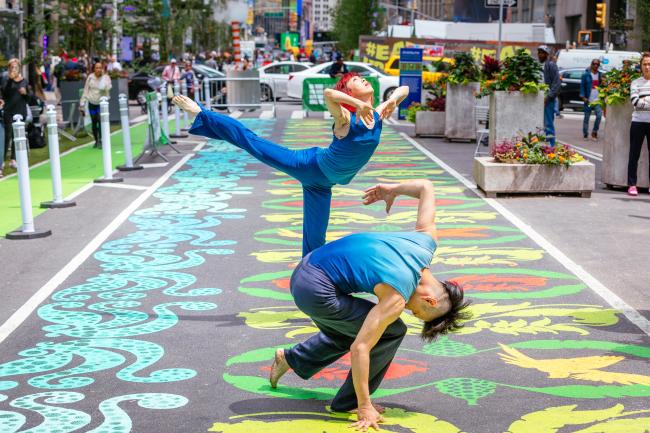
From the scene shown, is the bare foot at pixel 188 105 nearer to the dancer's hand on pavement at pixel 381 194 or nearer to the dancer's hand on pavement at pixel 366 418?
the dancer's hand on pavement at pixel 381 194

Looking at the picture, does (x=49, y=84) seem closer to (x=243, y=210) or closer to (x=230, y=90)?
(x=230, y=90)

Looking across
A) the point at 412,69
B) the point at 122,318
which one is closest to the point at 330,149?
the point at 122,318

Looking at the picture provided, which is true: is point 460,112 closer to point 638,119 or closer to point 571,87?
point 638,119

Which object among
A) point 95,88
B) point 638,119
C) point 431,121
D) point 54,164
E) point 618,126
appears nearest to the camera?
point 54,164

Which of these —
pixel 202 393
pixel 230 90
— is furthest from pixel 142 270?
pixel 230 90

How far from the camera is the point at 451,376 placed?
21.0 feet

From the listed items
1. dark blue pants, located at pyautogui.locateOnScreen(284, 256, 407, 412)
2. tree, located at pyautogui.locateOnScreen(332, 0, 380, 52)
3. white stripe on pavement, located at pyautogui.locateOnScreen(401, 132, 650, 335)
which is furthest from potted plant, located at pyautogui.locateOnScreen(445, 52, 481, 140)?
tree, located at pyautogui.locateOnScreen(332, 0, 380, 52)

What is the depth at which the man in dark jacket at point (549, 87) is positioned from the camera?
20.9 meters

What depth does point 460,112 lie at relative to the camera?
928 inches

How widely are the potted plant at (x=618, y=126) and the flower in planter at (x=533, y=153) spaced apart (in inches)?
43.2

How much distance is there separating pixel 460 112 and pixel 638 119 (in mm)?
9116

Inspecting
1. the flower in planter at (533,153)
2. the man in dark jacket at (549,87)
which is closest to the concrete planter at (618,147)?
the flower in planter at (533,153)

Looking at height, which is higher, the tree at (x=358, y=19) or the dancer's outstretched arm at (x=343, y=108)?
the tree at (x=358, y=19)

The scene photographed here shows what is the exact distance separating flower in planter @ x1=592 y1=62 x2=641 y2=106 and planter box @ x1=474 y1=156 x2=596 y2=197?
5.30 feet
